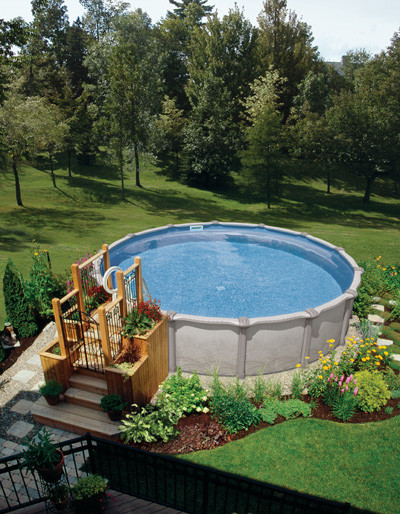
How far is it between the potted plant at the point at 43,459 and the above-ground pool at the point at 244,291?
4446mm

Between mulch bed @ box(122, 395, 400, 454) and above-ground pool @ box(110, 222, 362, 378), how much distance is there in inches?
70.4

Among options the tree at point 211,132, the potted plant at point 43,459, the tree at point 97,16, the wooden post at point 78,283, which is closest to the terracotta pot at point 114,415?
the potted plant at point 43,459

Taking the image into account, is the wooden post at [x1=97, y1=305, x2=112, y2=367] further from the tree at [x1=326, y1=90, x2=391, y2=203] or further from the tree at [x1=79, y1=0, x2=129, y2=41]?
the tree at [x1=79, y1=0, x2=129, y2=41]

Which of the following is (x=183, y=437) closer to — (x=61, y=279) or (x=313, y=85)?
(x=61, y=279)

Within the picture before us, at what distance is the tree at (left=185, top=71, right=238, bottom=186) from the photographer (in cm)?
3338

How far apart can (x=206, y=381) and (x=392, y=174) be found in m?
38.6

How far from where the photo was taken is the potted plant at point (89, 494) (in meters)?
6.41

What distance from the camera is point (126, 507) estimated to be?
6879mm

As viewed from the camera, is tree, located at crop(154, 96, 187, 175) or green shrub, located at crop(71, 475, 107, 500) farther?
tree, located at crop(154, 96, 187, 175)

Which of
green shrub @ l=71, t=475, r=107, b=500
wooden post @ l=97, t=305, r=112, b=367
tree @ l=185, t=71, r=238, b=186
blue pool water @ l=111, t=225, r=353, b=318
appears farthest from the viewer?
tree @ l=185, t=71, r=238, b=186

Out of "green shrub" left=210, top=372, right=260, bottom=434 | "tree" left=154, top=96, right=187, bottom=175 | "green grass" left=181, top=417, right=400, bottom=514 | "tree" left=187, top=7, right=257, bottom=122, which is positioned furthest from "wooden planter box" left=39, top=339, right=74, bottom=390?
"tree" left=187, top=7, right=257, bottom=122

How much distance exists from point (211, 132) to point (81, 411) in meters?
29.2

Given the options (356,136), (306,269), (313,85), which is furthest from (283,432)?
(313,85)

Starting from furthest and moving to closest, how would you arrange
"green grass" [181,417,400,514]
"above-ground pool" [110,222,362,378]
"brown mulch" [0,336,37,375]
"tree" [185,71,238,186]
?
"tree" [185,71,238,186] < "brown mulch" [0,336,37,375] < "above-ground pool" [110,222,362,378] < "green grass" [181,417,400,514]
